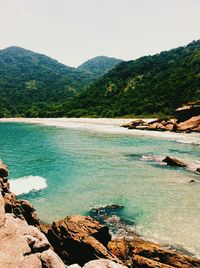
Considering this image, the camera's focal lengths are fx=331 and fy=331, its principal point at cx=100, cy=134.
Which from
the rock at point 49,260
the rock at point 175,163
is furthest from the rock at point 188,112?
the rock at point 49,260

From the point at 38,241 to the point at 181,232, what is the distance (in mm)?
15223

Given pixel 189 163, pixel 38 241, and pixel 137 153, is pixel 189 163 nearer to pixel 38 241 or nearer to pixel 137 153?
pixel 137 153

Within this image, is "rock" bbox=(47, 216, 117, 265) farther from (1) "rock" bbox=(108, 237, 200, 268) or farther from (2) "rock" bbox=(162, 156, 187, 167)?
(2) "rock" bbox=(162, 156, 187, 167)

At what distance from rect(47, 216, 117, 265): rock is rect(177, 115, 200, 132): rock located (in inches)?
3271

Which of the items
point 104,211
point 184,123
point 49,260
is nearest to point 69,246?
point 49,260

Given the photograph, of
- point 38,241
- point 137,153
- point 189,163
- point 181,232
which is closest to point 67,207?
point 181,232

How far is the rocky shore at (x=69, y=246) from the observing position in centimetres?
1349

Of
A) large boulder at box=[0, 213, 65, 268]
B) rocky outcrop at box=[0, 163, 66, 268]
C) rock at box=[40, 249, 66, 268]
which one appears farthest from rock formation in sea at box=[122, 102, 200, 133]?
rock at box=[40, 249, 66, 268]

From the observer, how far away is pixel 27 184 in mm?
42062

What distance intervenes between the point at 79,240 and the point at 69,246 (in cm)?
→ 81

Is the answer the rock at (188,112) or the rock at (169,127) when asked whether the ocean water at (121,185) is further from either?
the rock at (188,112)

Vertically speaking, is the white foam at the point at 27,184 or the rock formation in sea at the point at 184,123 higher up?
the rock formation in sea at the point at 184,123

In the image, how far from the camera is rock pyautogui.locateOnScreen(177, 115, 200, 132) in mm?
101938

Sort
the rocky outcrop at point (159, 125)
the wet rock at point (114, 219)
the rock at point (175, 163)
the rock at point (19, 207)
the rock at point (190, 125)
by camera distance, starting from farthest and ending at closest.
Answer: the rocky outcrop at point (159, 125), the rock at point (190, 125), the rock at point (175, 163), the wet rock at point (114, 219), the rock at point (19, 207)
